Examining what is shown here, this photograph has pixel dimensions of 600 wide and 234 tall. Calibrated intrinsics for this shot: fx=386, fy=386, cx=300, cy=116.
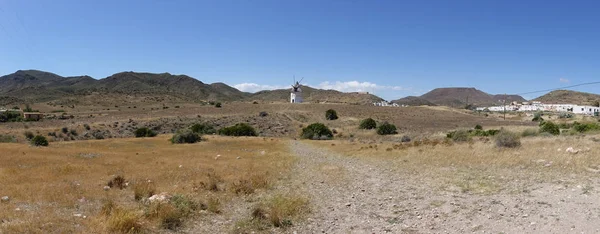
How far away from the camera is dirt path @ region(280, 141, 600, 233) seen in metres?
8.52

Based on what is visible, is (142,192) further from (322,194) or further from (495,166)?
(495,166)

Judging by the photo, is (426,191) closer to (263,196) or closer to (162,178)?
(263,196)

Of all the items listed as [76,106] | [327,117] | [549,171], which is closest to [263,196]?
[549,171]

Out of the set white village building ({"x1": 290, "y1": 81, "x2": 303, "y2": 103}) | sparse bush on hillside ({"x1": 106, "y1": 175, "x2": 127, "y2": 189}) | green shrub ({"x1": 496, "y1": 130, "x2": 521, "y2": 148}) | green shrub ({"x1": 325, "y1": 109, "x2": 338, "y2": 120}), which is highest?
white village building ({"x1": 290, "y1": 81, "x2": 303, "y2": 103})

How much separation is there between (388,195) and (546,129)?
1213 inches

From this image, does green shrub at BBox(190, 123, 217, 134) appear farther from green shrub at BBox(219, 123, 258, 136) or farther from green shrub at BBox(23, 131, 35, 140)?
green shrub at BBox(23, 131, 35, 140)

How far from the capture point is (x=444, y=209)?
33.8 feet

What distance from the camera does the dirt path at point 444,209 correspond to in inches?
335

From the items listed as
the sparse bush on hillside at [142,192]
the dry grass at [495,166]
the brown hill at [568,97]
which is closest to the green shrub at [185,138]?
the dry grass at [495,166]

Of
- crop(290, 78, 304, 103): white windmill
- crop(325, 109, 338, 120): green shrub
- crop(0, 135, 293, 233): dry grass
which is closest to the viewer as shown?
crop(0, 135, 293, 233): dry grass

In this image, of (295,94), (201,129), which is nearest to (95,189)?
(201,129)

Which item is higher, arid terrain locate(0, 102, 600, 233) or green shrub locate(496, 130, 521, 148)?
green shrub locate(496, 130, 521, 148)

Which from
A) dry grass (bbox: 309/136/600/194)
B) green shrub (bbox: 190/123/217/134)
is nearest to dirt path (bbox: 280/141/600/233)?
dry grass (bbox: 309/136/600/194)

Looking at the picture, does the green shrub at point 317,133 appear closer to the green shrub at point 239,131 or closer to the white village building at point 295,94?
the green shrub at point 239,131
